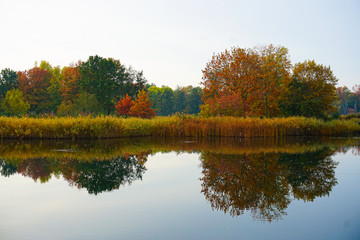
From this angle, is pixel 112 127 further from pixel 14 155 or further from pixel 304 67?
pixel 304 67

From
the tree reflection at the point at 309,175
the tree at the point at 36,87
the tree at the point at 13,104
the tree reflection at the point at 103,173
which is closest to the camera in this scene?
the tree reflection at the point at 309,175

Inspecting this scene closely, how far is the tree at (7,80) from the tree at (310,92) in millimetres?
47368

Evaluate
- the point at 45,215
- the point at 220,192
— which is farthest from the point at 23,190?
the point at 220,192

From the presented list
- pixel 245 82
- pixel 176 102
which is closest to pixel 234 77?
pixel 245 82

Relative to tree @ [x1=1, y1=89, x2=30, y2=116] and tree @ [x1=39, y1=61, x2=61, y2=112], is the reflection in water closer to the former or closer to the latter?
tree @ [x1=1, y1=89, x2=30, y2=116]

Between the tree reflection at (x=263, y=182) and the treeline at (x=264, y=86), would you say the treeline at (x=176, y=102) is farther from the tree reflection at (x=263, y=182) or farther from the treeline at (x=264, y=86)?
the tree reflection at (x=263, y=182)

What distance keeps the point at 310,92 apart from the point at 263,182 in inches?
1087

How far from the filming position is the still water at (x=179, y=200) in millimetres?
3746

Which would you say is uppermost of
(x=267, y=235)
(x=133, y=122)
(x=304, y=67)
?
(x=304, y=67)

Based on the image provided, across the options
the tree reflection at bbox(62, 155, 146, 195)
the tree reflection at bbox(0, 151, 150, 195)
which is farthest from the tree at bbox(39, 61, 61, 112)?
the tree reflection at bbox(62, 155, 146, 195)

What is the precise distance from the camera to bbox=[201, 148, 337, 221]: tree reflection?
4701 millimetres

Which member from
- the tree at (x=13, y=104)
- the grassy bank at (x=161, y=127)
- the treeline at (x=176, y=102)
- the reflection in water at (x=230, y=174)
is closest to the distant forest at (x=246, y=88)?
the tree at (x=13, y=104)

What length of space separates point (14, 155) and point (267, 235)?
9.13m

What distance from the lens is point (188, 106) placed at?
268 feet
